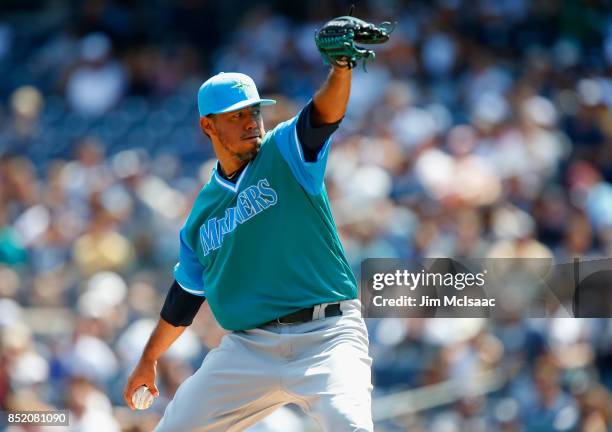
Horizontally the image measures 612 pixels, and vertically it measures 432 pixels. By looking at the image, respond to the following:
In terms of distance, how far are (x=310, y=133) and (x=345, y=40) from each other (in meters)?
0.39

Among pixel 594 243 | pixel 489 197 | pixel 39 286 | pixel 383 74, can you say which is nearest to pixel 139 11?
pixel 383 74

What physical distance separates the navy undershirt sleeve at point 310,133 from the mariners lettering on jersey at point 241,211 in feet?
0.77

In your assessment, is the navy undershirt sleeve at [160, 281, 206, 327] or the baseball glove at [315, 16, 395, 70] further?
the navy undershirt sleeve at [160, 281, 206, 327]

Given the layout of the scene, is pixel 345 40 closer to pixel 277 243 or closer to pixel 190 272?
pixel 277 243

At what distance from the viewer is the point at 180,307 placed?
4742mm

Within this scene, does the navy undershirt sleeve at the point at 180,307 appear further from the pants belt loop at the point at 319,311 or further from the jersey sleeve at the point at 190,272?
the pants belt loop at the point at 319,311

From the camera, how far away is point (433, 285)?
312 inches

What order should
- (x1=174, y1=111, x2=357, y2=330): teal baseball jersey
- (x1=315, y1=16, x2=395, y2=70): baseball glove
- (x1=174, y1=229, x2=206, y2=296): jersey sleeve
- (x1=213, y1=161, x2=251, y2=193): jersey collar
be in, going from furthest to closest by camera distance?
(x1=174, y1=229, x2=206, y2=296): jersey sleeve < (x1=213, y1=161, x2=251, y2=193): jersey collar < (x1=174, y1=111, x2=357, y2=330): teal baseball jersey < (x1=315, y1=16, x2=395, y2=70): baseball glove

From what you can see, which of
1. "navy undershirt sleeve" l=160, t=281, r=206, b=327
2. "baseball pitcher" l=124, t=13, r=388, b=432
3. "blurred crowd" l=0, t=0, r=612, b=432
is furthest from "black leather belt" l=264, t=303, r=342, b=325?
"blurred crowd" l=0, t=0, r=612, b=432

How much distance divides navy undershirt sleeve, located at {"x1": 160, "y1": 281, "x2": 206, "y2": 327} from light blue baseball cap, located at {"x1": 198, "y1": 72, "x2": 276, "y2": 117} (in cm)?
77

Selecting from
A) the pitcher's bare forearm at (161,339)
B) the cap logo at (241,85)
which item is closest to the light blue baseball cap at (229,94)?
the cap logo at (241,85)

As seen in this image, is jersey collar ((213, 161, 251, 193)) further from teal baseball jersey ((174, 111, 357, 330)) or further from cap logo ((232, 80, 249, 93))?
cap logo ((232, 80, 249, 93))

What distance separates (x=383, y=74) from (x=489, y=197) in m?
2.40

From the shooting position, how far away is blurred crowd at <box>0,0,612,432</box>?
311 inches
